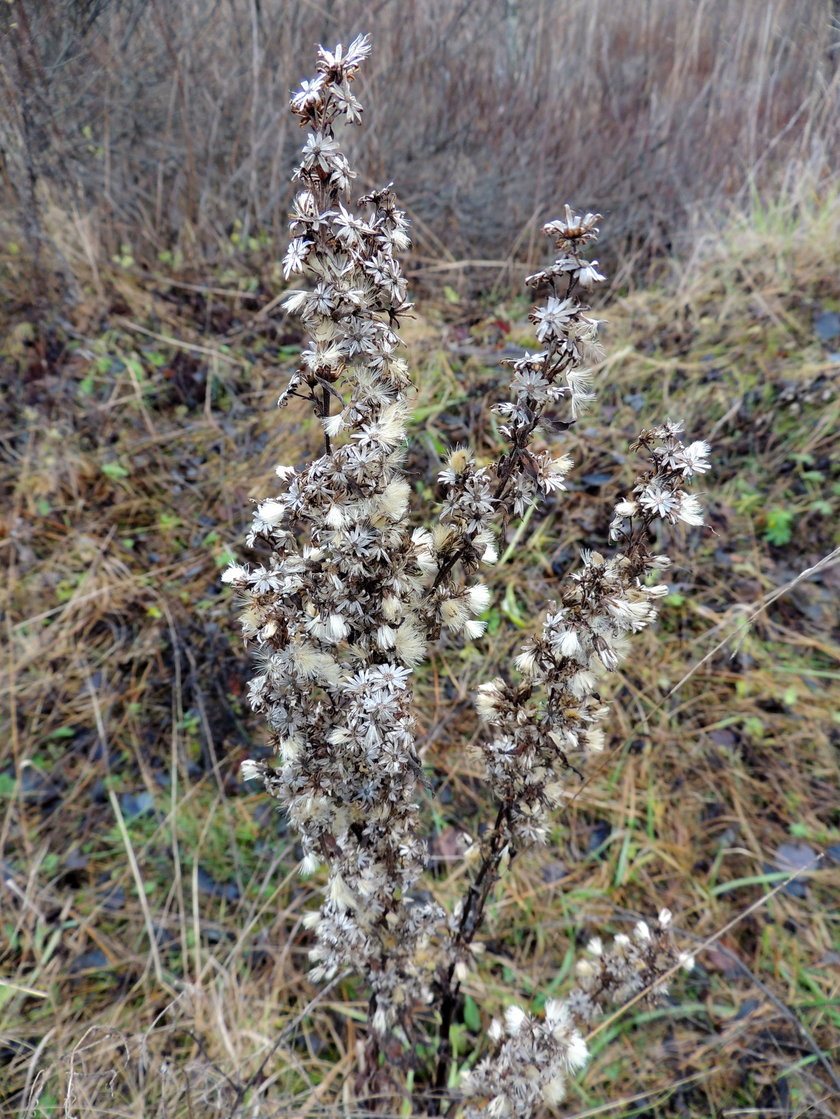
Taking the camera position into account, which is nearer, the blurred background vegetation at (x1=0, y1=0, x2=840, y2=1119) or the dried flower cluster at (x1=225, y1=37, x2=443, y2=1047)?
the dried flower cluster at (x1=225, y1=37, x2=443, y2=1047)

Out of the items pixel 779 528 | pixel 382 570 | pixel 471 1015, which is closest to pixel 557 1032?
pixel 471 1015

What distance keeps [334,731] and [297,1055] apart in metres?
1.38

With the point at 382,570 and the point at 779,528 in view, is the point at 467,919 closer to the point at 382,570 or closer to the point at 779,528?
the point at 382,570

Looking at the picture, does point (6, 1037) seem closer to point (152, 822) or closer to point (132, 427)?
point (152, 822)

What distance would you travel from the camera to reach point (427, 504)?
108 inches

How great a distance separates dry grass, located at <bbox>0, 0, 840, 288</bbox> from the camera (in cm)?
332

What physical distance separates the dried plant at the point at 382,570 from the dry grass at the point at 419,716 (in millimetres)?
683

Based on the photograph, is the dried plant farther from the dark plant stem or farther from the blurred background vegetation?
the blurred background vegetation

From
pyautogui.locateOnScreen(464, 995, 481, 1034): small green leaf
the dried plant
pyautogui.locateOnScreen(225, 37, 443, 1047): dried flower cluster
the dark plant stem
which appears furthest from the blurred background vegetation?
pyautogui.locateOnScreen(225, 37, 443, 1047): dried flower cluster

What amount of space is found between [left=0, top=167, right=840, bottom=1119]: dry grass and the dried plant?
683 mm

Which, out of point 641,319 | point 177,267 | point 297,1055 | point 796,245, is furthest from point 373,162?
point 297,1055

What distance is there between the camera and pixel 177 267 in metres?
3.65

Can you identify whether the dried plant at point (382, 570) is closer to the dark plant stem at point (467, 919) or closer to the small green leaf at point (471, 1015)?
the dark plant stem at point (467, 919)

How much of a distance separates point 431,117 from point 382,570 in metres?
3.80
